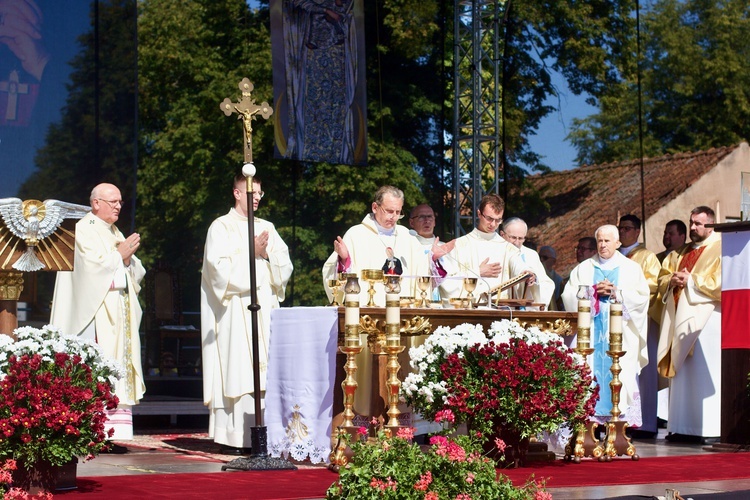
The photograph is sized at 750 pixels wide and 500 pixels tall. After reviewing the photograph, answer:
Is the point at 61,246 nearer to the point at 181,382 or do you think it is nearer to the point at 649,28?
the point at 181,382

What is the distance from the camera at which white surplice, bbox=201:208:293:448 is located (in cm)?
950

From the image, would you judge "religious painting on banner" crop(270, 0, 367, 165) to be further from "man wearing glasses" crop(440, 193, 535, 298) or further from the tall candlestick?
the tall candlestick

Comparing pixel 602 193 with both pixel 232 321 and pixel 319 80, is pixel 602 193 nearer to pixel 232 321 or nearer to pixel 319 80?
pixel 319 80

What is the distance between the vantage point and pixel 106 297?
9.72 m

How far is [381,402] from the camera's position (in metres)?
8.81

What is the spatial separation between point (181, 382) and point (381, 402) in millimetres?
6034

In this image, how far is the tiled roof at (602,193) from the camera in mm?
25734

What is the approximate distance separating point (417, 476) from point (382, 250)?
427cm

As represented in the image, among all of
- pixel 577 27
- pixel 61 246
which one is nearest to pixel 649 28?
pixel 577 27

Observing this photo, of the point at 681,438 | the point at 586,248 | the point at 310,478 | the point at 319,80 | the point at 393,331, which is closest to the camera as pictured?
the point at 310,478

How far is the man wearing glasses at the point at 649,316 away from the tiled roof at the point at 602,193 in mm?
11922

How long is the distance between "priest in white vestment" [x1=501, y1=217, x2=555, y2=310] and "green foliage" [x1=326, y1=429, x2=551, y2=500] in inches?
150

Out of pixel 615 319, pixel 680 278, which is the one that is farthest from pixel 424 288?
pixel 680 278

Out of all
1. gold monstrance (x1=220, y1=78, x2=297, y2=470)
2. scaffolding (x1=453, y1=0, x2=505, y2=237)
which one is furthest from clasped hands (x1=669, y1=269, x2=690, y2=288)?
gold monstrance (x1=220, y1=78, x2=297, y2=470)
